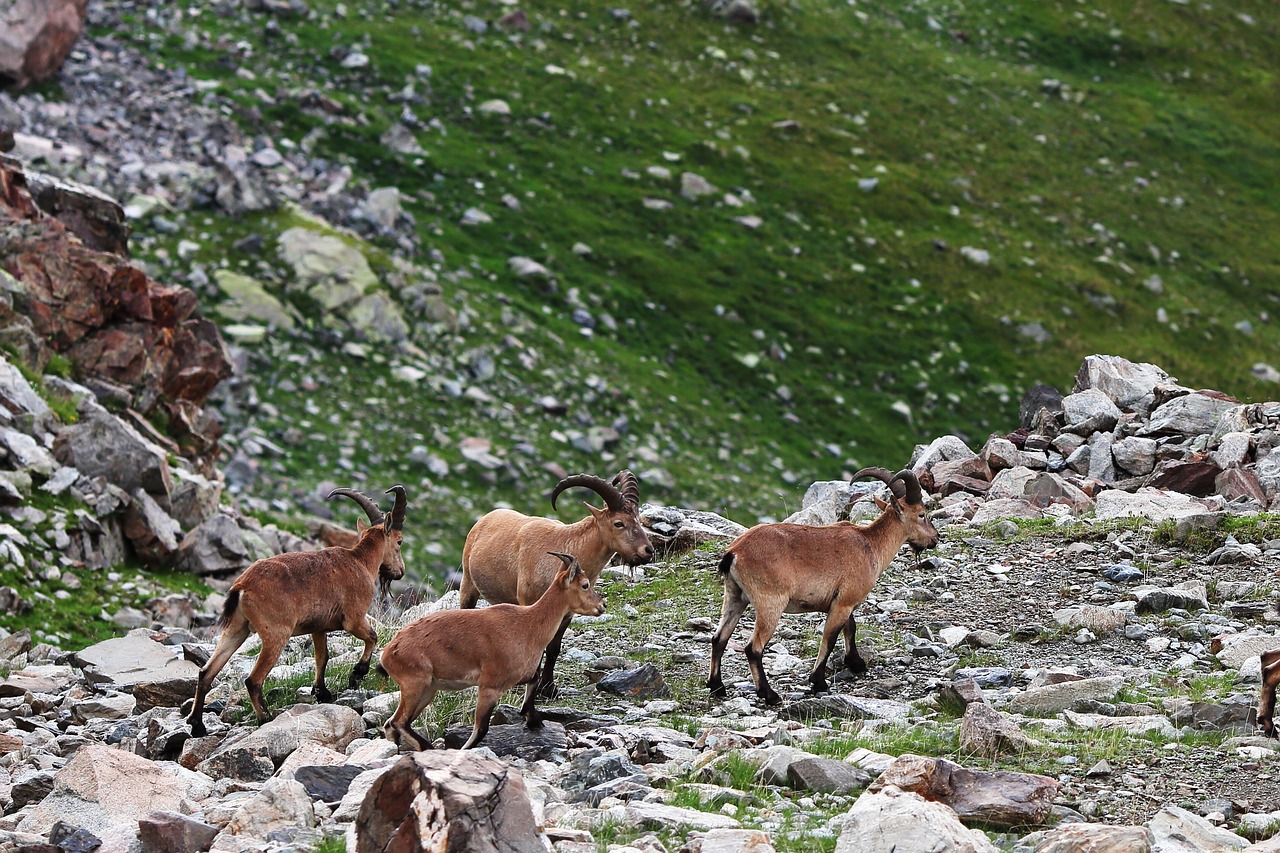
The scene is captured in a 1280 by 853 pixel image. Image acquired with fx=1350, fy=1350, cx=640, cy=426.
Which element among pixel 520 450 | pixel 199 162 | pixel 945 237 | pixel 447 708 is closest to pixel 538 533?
pixel 447 708

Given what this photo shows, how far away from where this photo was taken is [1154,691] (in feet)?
38.1

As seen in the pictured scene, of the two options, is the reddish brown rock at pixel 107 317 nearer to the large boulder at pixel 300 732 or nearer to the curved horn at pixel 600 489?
the curved horn at pixel 600 489

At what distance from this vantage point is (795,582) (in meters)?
12.3

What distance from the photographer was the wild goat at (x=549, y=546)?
1260cm

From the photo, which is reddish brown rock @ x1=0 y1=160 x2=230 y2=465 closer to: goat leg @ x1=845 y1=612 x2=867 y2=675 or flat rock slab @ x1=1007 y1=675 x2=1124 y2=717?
goat leg @ x1=845 y1=612 x2=867 y2=675

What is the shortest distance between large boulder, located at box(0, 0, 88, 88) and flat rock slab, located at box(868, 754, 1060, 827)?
118ft

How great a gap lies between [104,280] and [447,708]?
50.9 ft

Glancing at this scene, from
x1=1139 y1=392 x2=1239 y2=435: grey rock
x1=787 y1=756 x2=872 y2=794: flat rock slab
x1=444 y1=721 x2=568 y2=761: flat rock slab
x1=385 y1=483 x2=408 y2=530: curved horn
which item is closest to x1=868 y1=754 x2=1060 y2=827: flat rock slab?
x1=787 y1=756 x2=872 y2=794: flat rock slab

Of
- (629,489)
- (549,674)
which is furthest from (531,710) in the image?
(629,489)

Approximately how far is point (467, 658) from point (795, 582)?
3.27m

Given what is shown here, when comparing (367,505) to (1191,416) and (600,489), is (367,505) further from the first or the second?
(1191,416)

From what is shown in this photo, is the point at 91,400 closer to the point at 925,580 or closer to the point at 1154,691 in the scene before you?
the point at 925,580

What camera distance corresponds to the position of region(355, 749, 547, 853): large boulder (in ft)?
23.8

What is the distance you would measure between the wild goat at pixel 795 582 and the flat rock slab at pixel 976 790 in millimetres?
3050
